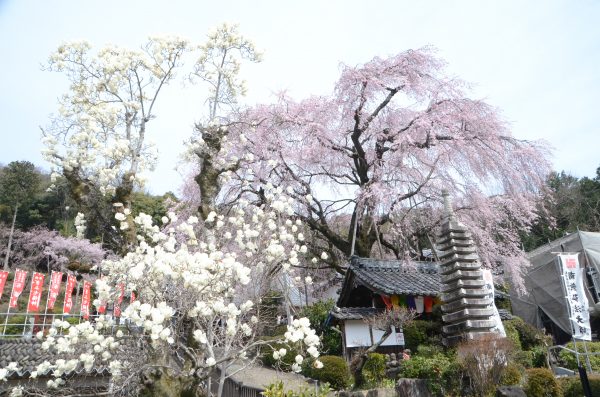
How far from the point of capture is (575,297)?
1138 cm

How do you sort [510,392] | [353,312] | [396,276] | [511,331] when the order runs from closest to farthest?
[510,392] → [511,331] → [353,312] → [396,276]

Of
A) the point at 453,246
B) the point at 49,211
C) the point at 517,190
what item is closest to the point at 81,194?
the point at 453,246

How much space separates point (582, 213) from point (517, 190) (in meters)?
18.8

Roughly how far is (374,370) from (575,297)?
5.66 meters

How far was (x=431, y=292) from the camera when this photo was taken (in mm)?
13344

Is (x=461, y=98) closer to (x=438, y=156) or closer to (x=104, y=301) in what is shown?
(x=438, y=156)

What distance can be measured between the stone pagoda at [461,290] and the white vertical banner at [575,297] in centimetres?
311

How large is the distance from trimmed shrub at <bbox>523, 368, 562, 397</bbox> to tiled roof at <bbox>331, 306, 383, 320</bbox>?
5.57 meters

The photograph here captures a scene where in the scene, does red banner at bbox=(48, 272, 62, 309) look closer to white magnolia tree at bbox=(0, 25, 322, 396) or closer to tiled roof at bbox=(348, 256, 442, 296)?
white magnolia tree at bbox=(0, 25, 322, 396)

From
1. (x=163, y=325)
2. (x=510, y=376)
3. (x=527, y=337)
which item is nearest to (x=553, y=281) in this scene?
(x=527, y=337)

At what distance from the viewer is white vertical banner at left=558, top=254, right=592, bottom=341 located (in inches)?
430

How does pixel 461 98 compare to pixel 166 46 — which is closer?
pixel 166 46

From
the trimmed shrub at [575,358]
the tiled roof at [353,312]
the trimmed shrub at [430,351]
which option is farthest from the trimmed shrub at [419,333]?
the trimmed shrub at [575,358]

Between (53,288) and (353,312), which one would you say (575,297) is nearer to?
(353,312)
